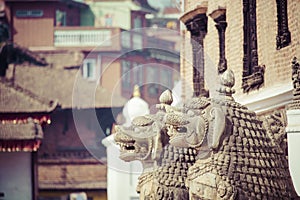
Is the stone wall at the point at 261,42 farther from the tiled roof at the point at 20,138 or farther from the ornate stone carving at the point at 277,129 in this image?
the tiled roof at the point at 20,138

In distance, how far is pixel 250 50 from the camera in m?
17.6

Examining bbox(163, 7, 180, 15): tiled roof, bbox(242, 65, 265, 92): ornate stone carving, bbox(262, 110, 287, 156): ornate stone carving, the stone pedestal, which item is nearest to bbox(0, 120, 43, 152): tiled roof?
bbox(242, 65, 265, 92): ornate stone carving

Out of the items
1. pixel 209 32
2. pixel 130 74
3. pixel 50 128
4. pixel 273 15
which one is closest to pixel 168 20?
pixel 130 74

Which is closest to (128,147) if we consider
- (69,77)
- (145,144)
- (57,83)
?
(145,144)

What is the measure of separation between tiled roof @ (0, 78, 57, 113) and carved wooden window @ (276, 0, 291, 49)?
2741 centimetres

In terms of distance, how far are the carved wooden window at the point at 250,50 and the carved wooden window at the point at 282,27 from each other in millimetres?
1273

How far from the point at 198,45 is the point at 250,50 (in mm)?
3771

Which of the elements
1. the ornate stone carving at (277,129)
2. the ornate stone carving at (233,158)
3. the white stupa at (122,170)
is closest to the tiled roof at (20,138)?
the white stupa at (122,170)

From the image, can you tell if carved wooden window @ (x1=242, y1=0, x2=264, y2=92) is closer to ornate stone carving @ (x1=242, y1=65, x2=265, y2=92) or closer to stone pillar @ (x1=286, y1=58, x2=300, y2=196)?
ornate stone carving @ (x1=242, y1=65, x2=265, y2=92)

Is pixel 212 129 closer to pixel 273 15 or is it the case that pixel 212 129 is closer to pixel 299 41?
pixel 299 41

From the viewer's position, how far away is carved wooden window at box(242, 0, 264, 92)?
17.1 meters

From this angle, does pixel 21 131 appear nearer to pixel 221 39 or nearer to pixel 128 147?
pixel 221 39

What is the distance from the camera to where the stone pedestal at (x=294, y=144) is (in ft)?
40.5

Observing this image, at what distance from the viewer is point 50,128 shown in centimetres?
5397
